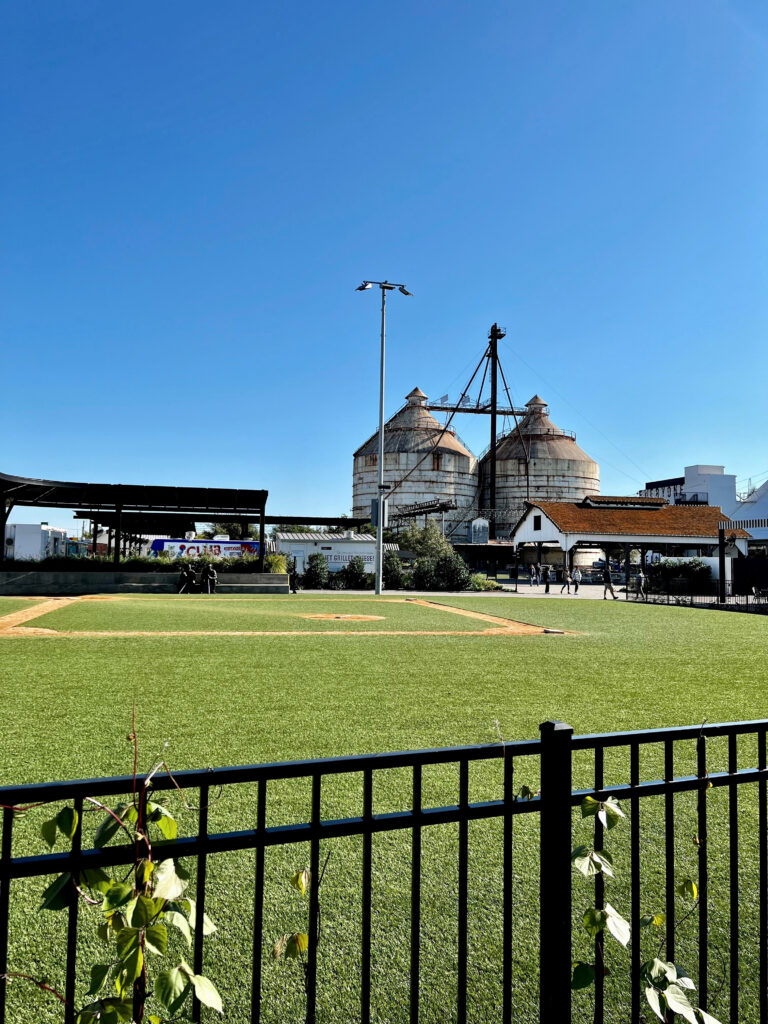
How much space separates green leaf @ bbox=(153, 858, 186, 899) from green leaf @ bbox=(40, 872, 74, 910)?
Answer: 199 millimetres

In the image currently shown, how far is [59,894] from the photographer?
5.00ft

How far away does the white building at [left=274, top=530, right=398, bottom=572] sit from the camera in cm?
3866

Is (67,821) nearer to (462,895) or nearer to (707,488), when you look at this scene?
(462,895)

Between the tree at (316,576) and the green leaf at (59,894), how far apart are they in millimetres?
33932

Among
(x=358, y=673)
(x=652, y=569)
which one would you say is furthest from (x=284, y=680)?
(x=652, y=569)

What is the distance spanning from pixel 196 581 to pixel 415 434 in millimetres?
50324

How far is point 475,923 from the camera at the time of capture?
2.91 m

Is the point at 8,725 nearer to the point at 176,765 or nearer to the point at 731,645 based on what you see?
the point at 176,765

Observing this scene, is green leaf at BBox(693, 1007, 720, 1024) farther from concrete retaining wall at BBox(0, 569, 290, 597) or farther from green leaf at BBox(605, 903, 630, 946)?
concrete retaining wall at BBox(0, 569, 290, 597)

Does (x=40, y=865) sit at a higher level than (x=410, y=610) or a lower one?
higher

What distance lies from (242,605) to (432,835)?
18.4m

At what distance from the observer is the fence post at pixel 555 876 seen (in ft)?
6.49

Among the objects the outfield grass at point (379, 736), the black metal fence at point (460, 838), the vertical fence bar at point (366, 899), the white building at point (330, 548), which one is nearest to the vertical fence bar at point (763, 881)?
the black metal fence at point (460, 838)

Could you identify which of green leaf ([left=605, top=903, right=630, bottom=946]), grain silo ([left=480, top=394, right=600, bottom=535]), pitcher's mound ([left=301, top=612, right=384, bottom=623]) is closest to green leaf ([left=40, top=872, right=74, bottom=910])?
green leaf ([left=605, top=903, right=630, bottom=946])
